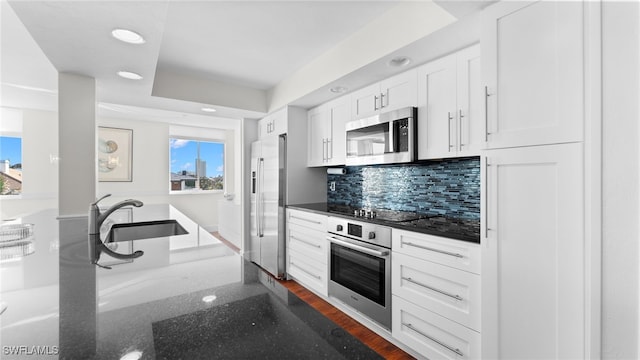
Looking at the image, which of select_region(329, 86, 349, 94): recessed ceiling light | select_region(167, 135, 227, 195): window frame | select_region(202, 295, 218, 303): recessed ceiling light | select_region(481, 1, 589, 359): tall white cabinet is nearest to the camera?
select_region(202, 295, 218, 303): recessed ceiling light

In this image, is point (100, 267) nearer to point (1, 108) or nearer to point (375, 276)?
point (375, 276)

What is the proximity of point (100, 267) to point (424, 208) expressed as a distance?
2.24 meters

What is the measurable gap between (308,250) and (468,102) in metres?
2.02

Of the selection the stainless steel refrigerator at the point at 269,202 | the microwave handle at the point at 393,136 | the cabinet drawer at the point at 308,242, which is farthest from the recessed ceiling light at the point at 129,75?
the microwave handle at the point at 393,136

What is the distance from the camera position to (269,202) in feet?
11.8

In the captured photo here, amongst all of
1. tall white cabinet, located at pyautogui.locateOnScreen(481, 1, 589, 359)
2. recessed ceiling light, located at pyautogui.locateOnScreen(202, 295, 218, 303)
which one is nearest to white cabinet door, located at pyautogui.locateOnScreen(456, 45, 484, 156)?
tall white cabinet, located at pyautogui.locateOnScreen(481, 1, 589, 359)

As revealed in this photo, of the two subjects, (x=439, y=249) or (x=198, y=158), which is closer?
(x=439, y=249)

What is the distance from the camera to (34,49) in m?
2.53

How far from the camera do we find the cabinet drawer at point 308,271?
2.82m

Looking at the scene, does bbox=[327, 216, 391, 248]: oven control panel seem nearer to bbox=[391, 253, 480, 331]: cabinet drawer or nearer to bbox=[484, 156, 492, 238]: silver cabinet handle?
bbox=[391, 253, 480, 331]: cabinet drawer

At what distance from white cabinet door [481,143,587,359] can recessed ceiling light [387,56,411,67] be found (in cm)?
97

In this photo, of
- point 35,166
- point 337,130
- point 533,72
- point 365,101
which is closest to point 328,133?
point 337,130

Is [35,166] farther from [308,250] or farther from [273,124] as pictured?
[308,250]

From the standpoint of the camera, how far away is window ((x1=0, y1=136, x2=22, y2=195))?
4.68 metres
